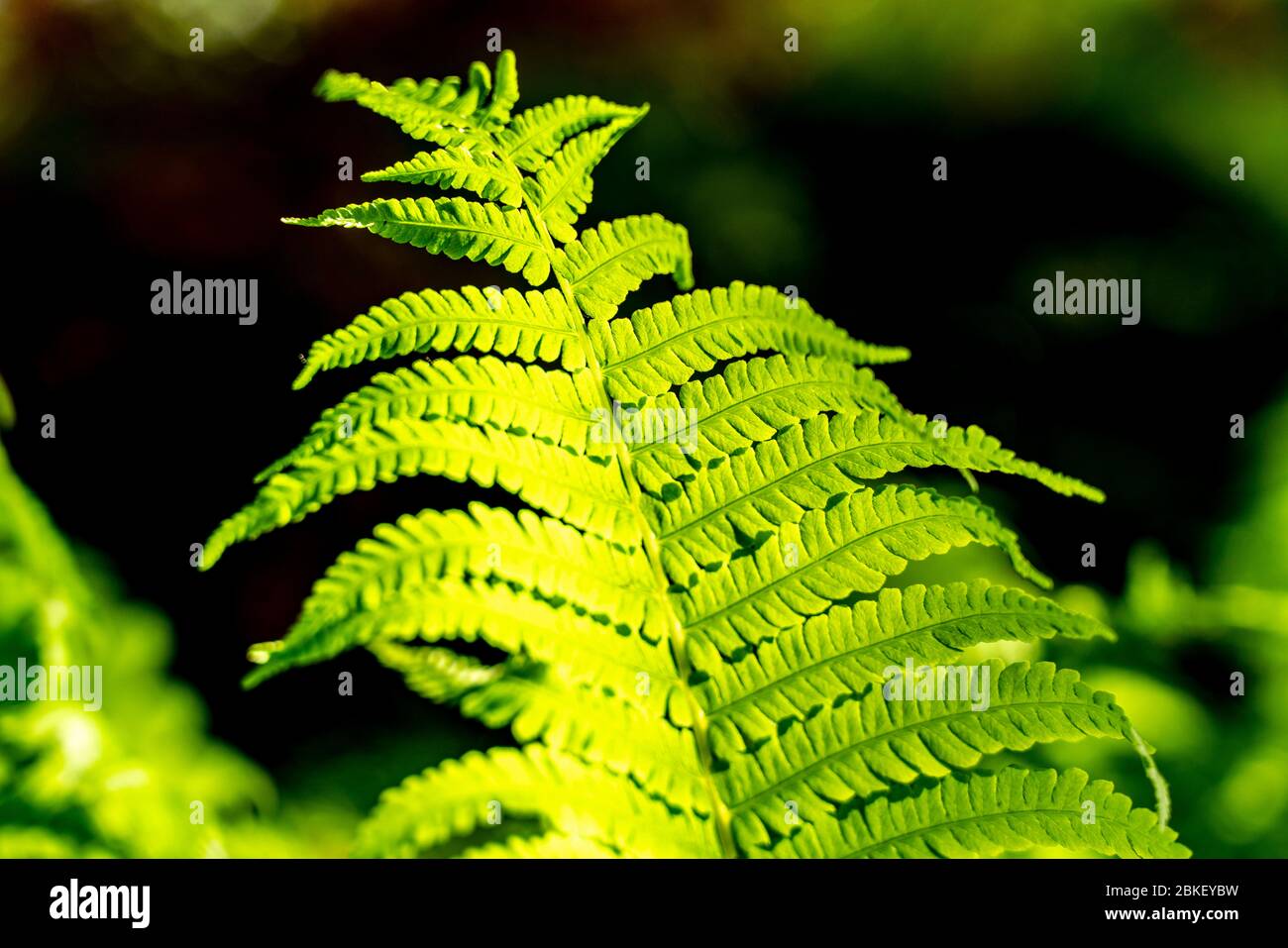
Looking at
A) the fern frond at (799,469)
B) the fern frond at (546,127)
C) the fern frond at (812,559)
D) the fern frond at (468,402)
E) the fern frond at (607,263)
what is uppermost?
the fern frond at (546,127)

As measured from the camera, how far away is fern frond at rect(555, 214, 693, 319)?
0.95 m

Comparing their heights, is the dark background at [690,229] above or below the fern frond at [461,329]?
above

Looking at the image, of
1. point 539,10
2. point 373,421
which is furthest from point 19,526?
point 539,10

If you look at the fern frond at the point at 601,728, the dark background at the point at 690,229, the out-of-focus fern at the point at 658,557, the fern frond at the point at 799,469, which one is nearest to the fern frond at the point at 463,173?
the out-of-focus fern at the point at 658,557

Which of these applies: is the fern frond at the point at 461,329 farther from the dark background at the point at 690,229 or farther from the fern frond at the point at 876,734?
the dark background at the point at 690,229

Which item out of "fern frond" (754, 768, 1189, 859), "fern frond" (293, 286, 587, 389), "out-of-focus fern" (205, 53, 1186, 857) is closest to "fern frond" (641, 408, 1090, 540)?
"out-of-focus fern" (205, 53, 1186, 857)

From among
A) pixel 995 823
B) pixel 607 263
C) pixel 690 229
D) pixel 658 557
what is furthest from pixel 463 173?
pixel 690 229

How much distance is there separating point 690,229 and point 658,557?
2.04 m

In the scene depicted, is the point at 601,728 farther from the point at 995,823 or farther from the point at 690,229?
the point at 690,229

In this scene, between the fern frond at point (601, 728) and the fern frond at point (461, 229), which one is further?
the fern frond at point (461, 229)

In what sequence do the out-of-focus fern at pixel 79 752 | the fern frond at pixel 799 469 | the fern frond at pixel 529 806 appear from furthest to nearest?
1. the out-of-focus fern at pixel 79 752
2. the fern frond at pixel 799 469
3. the fern frond at pixel 529 806

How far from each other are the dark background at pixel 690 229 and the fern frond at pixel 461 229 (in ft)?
5.45

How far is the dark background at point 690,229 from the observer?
2.63 meters

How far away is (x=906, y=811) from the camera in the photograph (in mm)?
846
